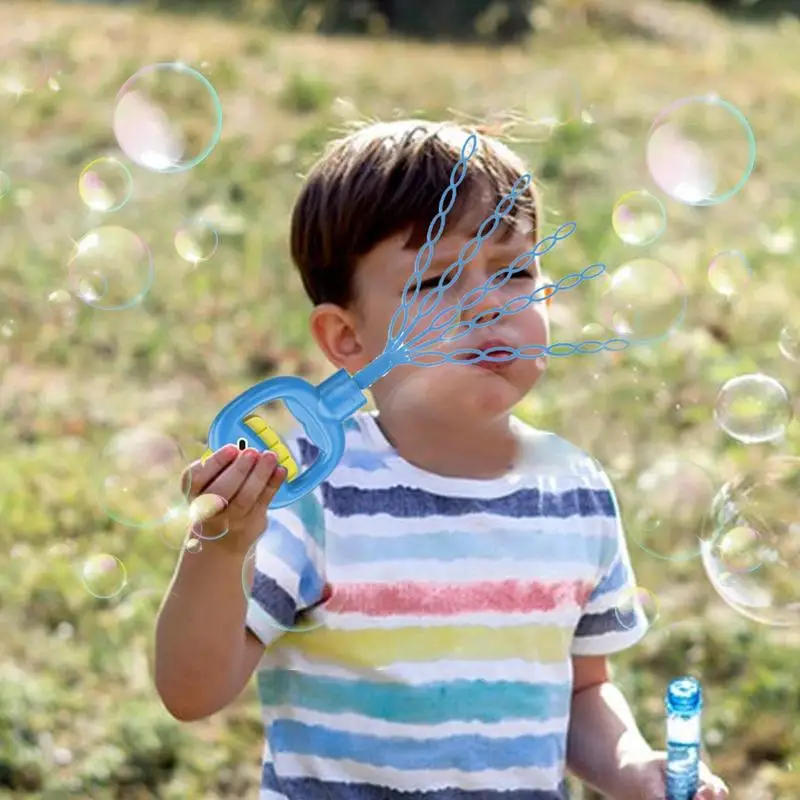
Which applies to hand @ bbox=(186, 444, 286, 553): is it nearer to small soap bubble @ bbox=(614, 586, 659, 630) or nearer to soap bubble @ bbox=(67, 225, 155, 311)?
small soap bubble @ bbox=(614, 586, 659, 630)

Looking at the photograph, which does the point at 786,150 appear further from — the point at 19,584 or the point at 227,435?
the point at 227,435

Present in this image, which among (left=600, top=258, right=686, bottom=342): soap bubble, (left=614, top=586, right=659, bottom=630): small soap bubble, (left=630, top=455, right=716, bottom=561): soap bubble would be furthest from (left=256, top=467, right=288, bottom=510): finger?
(left=600, top=258, right=686, bottom=342): soap bubble

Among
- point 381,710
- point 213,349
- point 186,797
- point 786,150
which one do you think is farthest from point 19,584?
point 786,150

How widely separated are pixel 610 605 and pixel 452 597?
0.22 meters

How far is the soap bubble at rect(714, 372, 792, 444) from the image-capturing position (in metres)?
2.09

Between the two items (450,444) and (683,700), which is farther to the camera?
(450,444)

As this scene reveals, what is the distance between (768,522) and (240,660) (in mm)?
819

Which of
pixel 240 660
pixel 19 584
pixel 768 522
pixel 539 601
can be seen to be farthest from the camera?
pixel 19 584

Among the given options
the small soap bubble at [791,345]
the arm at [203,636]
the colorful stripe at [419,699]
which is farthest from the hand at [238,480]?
the small soap bubble at [791,345]

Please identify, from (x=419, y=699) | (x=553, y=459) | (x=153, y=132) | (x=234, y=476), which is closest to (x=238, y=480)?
(x=234, y=476)

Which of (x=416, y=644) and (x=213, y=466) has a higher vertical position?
(x=213, y=466)

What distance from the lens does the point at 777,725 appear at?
8.37ft

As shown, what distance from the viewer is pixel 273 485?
4.05 feet

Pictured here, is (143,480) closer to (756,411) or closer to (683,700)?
(683,700)
